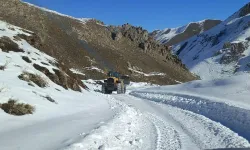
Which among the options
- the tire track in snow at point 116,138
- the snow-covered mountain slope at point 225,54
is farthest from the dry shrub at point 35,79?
the snow-covered mountain slope at point 225,54

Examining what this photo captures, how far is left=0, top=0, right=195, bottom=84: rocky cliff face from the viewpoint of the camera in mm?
65312

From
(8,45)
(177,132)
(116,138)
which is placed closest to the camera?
(116,138)

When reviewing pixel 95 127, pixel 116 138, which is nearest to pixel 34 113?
pixel 95 127

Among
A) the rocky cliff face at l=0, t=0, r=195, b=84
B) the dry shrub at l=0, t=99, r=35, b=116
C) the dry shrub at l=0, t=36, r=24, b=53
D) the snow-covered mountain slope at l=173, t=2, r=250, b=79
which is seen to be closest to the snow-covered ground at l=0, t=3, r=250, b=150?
the dry shrub at l=0, t=99, r=35, b=116

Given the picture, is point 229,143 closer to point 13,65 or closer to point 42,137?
point 42,137

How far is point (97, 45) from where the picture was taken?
86062mm

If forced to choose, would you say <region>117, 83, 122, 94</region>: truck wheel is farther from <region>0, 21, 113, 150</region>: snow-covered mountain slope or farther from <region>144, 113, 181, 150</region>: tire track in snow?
<region>144, 113, 181, 150</region>: tire track in snow

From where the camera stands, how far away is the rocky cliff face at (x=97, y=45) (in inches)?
2571

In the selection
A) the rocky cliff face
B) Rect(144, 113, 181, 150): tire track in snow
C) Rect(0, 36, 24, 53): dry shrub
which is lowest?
Rect(144, 113, 181, 150): tire track in snow

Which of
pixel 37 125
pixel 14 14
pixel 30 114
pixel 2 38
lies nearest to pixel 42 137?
pixel 37 125

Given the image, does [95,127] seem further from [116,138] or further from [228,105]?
[228,105]

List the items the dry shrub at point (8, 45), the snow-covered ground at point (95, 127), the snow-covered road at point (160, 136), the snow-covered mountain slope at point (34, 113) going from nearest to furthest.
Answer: the snow-covered mountain slope at point (34, 113) → the snow-covered ground at point (95, 127) → the snow-covered road at point (160, 136) → the dry shrub at point (8, 45)

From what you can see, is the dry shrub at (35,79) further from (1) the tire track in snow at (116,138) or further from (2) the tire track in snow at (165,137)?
(2) the tire track in snow at (165,137)

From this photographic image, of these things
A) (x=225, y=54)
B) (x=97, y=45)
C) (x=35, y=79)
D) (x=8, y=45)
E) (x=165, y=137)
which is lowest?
(x=165, y=137)
